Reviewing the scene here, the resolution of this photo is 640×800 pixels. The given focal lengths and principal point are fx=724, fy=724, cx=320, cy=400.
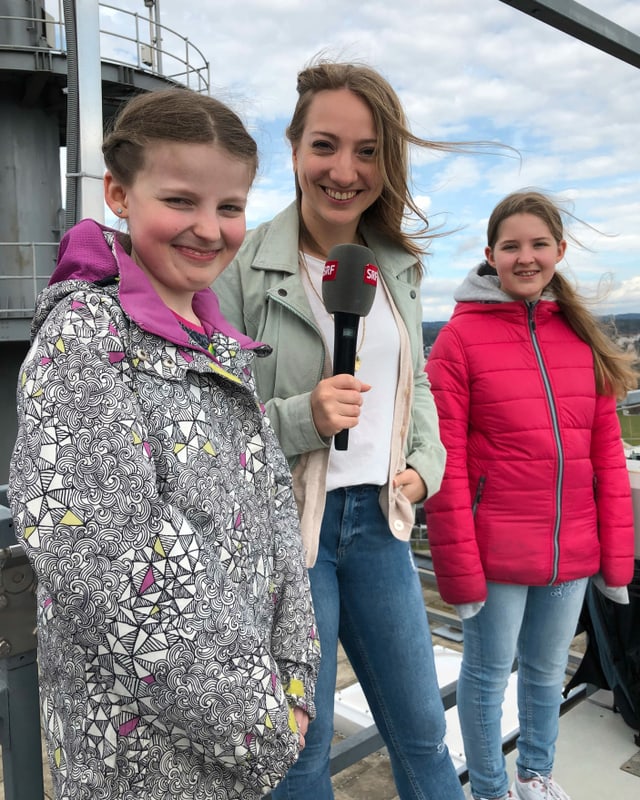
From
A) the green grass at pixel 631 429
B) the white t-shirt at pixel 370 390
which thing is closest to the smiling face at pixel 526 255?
the white t-shirt at pixel 370 390

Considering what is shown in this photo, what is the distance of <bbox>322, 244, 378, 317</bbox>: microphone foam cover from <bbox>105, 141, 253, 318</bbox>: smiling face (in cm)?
30

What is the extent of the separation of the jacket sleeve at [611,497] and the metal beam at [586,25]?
121 cm

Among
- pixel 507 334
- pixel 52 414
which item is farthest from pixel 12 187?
pixel 52 414

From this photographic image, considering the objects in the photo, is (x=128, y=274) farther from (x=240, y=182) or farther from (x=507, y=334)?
(x=507, y=334)


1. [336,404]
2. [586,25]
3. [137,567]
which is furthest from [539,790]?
[586,25]

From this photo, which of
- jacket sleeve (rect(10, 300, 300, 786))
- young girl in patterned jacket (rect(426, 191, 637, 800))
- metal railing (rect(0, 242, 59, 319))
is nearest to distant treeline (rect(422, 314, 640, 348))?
young girl in patterned jacket (rect(426, 191, 637, 800))

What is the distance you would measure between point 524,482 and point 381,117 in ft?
3.71

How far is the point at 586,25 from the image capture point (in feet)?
7.90

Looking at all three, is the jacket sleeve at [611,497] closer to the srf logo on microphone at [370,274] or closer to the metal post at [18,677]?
the srf logo on microphone at [370,274]

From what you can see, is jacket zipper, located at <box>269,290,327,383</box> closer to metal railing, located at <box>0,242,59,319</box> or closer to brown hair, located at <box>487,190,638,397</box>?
brown hair, located at <box>487,190,638,397</box>

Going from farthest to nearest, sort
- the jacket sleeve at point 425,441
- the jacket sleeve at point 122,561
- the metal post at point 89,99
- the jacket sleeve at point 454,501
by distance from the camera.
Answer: the metal post at point 89,99, the jacket sleeve at point 454,501, the jacket sleeve at point 425,441, the jacket sleeve at point 122,561

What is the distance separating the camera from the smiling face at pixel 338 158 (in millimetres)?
1624

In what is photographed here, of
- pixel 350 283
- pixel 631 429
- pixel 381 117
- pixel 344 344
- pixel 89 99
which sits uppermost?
pixel 89 99

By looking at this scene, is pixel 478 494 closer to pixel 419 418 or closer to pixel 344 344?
pixel 419 418
